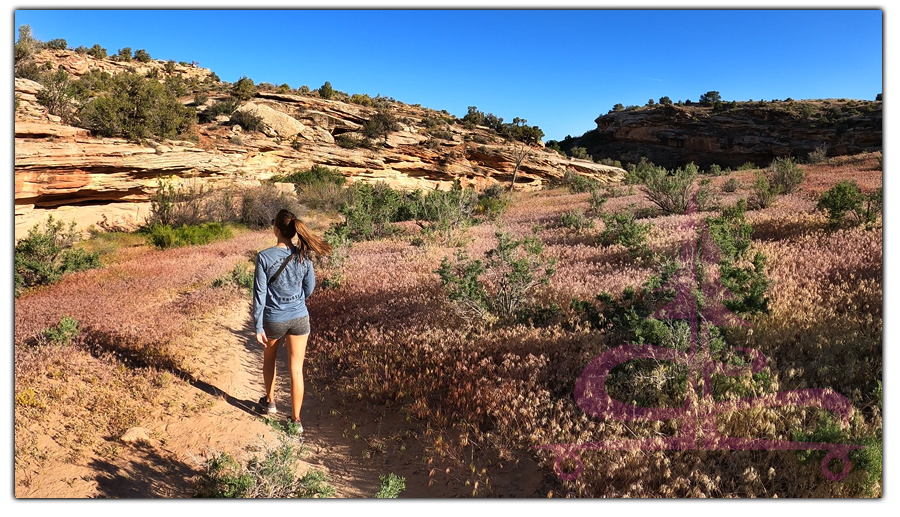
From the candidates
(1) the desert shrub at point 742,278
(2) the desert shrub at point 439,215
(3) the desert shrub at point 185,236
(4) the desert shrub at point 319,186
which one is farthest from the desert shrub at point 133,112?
(1) the desert shrub at point 742,278

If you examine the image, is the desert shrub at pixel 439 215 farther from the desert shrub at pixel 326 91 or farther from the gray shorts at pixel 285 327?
the desert shrub at pixel 326 91

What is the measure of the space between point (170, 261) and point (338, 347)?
7.69 meters

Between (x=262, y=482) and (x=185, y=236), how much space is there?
1484 cm

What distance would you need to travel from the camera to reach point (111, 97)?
1927 centimetres

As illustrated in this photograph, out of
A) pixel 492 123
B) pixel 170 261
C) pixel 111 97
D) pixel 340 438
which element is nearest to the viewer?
pixel 340 438

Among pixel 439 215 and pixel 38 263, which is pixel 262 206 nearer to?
pixel 439 215

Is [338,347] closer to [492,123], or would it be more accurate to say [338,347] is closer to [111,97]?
[111,97]

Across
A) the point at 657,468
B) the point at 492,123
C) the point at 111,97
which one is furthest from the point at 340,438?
the point at 492,123

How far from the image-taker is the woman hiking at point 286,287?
163 inches

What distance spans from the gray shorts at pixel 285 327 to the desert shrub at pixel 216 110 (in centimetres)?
3011

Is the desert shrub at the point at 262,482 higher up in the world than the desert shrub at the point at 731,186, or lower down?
lower down

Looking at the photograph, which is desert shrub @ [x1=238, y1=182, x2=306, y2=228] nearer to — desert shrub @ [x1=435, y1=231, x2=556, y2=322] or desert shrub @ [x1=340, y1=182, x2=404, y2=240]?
desert shrub @ [x1=340, y1=182, x2=404, y2=240]

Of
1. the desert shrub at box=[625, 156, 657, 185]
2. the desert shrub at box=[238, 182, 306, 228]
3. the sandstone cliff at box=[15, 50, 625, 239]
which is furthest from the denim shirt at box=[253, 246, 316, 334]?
the desert shrub at box=[238, 182, 306, 228]

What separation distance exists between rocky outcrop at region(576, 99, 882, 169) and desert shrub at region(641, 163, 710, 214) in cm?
4403
